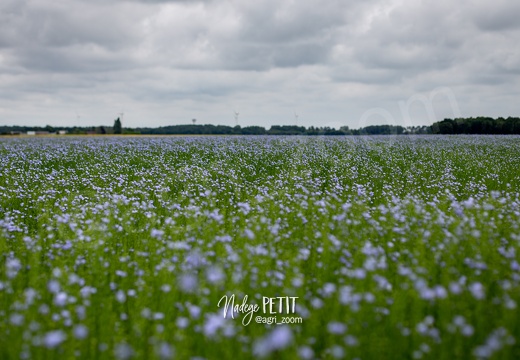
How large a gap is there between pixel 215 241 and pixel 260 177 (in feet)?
22.2

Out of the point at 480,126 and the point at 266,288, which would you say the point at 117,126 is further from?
the point at 266,288

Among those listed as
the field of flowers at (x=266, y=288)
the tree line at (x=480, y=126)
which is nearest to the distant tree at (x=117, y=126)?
the tree line at (x=480, y=126)

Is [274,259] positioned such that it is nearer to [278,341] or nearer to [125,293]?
[125,293]

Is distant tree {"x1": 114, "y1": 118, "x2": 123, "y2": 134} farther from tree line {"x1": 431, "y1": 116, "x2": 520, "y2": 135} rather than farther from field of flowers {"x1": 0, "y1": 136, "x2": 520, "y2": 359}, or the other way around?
field of flowers {"x1": 0, "y1": 136, "x2": 520, "y2": 359}

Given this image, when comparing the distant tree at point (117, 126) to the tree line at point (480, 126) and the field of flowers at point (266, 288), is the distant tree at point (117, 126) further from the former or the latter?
the field of flowers at point (266, 288)

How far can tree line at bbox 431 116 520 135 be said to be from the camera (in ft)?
181

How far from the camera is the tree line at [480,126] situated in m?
55.3

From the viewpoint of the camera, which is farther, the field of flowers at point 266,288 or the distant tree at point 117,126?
the distant tree at point 117,126

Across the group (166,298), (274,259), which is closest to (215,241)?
(274,259)

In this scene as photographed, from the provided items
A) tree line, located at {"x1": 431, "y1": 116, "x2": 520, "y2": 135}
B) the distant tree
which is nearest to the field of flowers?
tree line, located at {"x1": 431, "y1": 116, "x2": 520, "y2": 135}

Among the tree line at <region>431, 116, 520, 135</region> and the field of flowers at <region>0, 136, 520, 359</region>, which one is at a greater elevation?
the tree line at <region>431, 116, 520, 135</region>

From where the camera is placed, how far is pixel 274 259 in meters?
5.15

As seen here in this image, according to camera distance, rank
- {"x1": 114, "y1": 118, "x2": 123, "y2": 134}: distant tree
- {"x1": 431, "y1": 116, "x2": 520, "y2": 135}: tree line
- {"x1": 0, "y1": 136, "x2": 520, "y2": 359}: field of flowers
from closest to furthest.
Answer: {"x1": 0, "y1": 136, "x2": 520, "y2": 359}: field of flowers
{"x1": 431, "y1": 116, "x2": 520, "y2": 135}: tree line
{"x1": 114, "y1": 118, "x2": 123, "y2": 134}: distant tree

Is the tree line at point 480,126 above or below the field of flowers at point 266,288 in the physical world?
above
